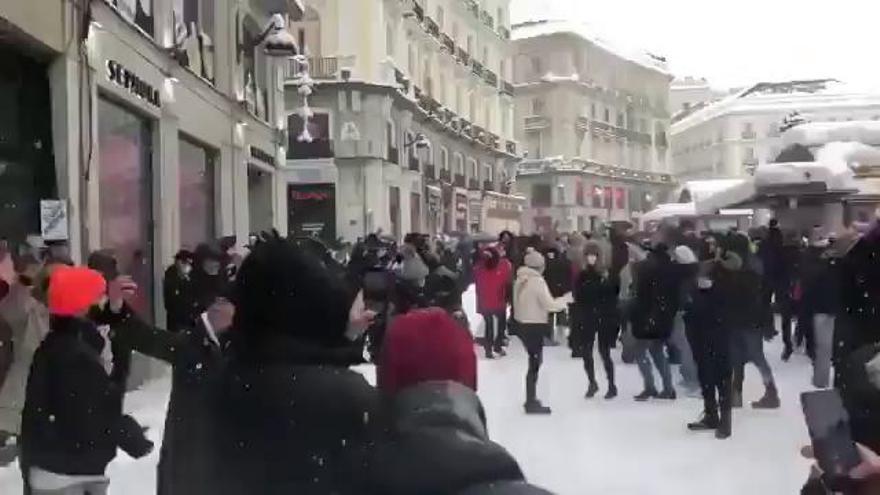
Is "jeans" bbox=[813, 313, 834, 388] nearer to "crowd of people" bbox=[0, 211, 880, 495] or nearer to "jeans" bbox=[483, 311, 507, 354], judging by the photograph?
"crowd of people" bbox=[0, 211, 880, 495]

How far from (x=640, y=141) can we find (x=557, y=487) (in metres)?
76.1

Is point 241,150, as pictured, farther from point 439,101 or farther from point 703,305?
point 439,101

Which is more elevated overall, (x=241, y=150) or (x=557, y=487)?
(x=241, y=150)

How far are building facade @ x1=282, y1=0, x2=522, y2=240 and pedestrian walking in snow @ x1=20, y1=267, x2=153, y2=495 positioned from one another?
27394 millimetres

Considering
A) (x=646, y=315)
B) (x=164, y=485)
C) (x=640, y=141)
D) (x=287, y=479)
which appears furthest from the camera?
(x=640, y=141)

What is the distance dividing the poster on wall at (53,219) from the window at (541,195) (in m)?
61.1

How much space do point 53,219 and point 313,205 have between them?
26887 millimetres

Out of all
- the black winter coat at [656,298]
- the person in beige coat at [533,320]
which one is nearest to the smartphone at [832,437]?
the person in beige coat at [533,320]

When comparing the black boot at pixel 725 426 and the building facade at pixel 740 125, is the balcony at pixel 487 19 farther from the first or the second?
the black boot at pixel 725 426

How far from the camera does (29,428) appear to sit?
4953 millimetres

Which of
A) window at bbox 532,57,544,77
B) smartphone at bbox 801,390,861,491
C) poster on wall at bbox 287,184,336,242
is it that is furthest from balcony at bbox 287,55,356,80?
window at bbox 532,57,544,77

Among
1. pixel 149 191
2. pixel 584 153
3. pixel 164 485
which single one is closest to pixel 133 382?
pixel 149 191

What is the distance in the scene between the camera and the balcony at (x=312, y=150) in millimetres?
37250

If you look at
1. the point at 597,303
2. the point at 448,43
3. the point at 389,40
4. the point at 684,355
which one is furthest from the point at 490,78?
the point at 684,355
